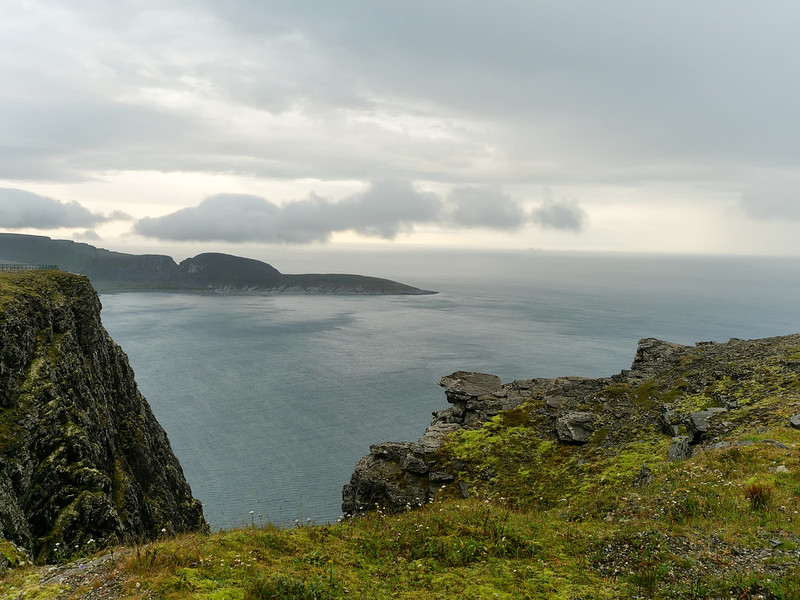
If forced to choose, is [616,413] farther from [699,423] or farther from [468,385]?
[468,385]

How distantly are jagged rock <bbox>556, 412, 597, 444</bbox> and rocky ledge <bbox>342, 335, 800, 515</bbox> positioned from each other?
0.06 metres

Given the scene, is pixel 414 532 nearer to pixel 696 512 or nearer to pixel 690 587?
pixel 690 587

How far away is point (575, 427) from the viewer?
28922 mm

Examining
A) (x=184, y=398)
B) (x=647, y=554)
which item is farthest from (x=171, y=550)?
(x=184, y=398)

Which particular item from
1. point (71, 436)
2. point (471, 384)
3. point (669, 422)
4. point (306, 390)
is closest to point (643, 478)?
point (669, 422)

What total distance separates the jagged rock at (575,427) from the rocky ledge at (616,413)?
0.06m

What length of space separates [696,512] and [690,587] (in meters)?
4.56

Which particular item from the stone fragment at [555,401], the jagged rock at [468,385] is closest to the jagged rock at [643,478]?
the stone fragment at [555,401]

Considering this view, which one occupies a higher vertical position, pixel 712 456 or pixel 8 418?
pixel 712 456

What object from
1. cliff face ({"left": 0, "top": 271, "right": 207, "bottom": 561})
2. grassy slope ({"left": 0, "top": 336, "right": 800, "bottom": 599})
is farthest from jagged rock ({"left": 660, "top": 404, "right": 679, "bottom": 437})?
cliff face ({"left": 0, "top": 271, "right": 207, "bottom": 561})

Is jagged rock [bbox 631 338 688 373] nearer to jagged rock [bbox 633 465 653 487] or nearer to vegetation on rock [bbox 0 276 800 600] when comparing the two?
vegetation on rock [bbox 0 276 800 600]

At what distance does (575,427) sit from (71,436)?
35.6 meters

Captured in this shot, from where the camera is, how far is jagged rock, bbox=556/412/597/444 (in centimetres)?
2799

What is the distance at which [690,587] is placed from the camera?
1006 centimetres
